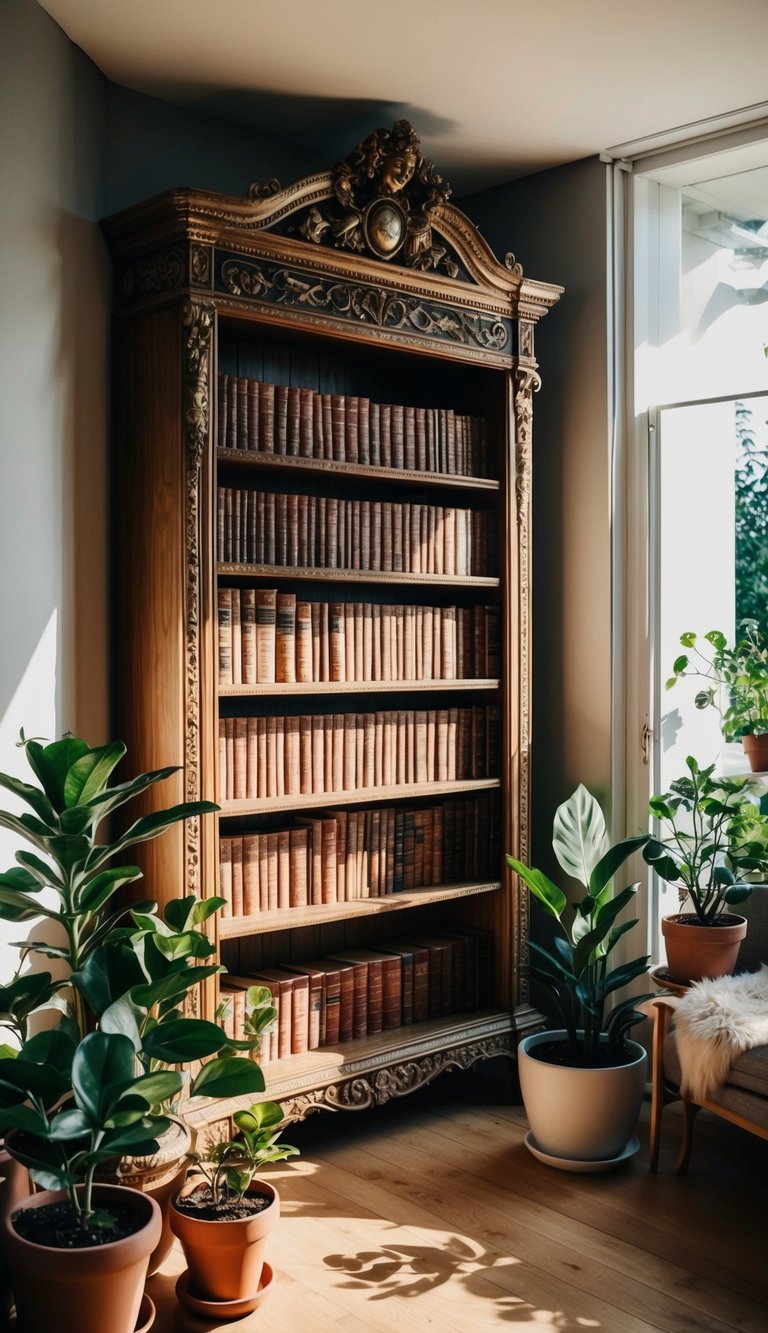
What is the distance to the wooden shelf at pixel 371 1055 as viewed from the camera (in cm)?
309

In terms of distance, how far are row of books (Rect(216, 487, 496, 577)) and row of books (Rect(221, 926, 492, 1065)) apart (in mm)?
1157

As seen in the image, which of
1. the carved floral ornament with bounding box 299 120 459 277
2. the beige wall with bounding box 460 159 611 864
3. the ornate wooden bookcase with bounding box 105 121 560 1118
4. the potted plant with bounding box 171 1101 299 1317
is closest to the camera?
the potted plant with bounding box 171 1101 299 1317

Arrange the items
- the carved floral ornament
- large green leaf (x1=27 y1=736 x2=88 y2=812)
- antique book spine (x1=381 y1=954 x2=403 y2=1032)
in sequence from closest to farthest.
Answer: large green leaf (x1=27 y1=736 x2=88 y2=812)
the carved floral ornament
antique book spine (x1=381 y1=954 x2=403 y2=1032)

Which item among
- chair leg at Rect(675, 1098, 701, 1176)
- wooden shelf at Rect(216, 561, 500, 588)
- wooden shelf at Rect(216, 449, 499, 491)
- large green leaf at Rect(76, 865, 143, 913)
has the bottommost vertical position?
chair leg at Rect(675, 1098, 701, 1176)

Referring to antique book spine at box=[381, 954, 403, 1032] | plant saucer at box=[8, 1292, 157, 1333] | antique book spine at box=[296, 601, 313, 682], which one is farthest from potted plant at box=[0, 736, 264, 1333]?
antique book spine at box=[381, 954, 403, 1032]

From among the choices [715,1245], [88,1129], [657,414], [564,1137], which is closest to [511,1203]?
[564,1137]

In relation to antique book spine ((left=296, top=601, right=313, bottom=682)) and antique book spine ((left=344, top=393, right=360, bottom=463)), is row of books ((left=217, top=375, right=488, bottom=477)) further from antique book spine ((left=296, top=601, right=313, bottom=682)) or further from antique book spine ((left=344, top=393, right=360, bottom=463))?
antique book spine ((left=296, top=601, right=313, bottom=682))

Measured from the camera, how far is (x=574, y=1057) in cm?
337

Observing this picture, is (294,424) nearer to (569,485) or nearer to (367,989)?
(569,485)

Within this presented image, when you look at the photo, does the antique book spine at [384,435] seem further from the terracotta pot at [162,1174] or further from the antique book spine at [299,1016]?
the terracotta pot at [162,1174]

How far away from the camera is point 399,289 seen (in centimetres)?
343

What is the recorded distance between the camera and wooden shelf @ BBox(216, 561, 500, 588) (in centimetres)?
316

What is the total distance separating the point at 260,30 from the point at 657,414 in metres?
1.65

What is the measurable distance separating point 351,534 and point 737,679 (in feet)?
4.08
